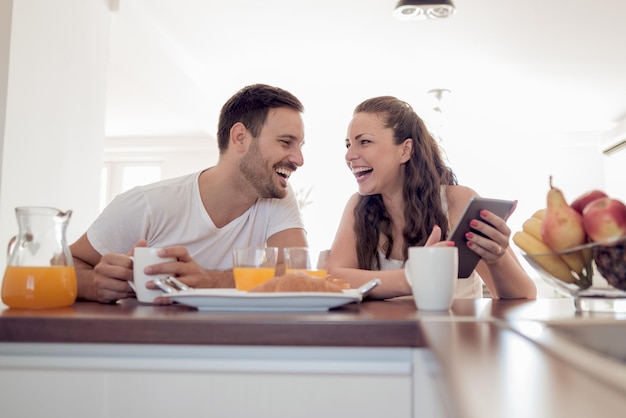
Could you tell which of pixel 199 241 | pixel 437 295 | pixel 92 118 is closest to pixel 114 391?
pixel 437 295

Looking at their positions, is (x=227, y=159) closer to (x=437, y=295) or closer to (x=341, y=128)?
(x=437, y=295)

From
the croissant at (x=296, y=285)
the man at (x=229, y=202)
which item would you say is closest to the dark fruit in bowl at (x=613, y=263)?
the croissant at (x=296, y=285)

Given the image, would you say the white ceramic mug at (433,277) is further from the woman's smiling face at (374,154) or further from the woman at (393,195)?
Result: the woman's smiling face at (374,154)

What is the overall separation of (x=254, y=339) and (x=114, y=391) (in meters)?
0.23

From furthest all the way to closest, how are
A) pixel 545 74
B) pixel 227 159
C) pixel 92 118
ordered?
pixel 545 74, pixel 92 118, pixel 227 159

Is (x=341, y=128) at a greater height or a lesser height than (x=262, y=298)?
greater

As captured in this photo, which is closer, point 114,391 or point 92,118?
point 114,391

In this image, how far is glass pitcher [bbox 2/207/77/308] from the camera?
1.10m

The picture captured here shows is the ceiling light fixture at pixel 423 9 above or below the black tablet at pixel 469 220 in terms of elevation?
above

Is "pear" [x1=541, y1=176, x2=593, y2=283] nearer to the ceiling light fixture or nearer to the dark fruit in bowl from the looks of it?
the dark fruit in bowl

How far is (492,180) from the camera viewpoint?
8633 millimetres

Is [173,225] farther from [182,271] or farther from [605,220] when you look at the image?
[605,220]

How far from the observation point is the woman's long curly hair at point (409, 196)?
213 centimetres

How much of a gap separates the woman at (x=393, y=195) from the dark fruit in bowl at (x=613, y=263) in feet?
3.49
